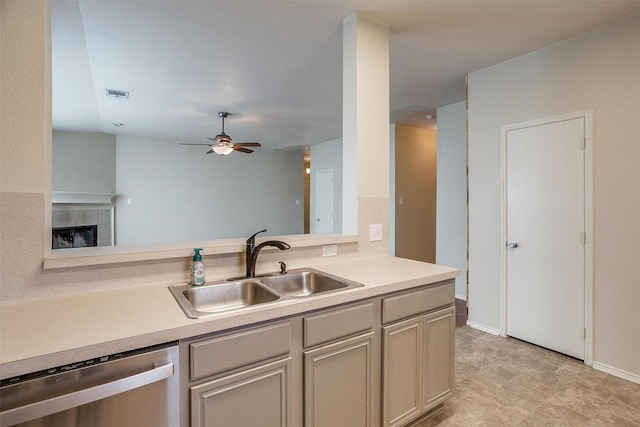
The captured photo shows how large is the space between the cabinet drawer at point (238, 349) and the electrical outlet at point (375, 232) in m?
1.14

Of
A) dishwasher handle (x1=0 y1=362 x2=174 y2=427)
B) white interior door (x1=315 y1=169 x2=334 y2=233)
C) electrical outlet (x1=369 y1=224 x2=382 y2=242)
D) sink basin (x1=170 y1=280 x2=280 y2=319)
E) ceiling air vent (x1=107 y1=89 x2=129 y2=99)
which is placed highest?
ceiling air vent (x1=107 y1=89 x2=129 y2=99)

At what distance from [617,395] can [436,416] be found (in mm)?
1315

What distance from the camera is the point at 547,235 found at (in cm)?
272

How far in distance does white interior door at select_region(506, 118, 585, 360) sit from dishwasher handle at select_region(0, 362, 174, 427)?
9.97ft

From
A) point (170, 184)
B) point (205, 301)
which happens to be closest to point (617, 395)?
point (205, 301)

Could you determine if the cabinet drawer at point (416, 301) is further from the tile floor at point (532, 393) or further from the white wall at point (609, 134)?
the white wall at point (609, 134)

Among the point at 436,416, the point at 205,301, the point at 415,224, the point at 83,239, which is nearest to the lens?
the point at 205,301

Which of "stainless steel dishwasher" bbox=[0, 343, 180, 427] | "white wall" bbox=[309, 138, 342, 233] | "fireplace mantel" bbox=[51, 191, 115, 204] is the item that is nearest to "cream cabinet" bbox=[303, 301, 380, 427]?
"stainless steel dishwasher" bbox=[0, 343, 180, 427]

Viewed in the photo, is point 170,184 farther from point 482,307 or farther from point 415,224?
point 482,307

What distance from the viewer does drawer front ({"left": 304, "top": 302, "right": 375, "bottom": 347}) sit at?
52.7 inches

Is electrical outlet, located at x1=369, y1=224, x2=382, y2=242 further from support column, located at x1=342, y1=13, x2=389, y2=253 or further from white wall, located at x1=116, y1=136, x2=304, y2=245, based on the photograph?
white wall, located at x1=116, y1=136, x2=304, y2=245

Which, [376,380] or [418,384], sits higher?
[376,380]

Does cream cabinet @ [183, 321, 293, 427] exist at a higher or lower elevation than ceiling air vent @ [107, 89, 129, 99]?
lower

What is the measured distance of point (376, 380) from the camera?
5.11 ft
